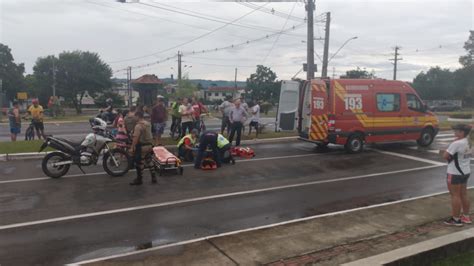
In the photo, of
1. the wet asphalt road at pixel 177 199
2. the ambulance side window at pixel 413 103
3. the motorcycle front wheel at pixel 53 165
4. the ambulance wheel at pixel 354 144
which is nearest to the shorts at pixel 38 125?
the wet asphalt road at pixel 177 199

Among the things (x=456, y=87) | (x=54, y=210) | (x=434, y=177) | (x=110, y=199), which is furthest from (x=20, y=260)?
(x=456, y=87)

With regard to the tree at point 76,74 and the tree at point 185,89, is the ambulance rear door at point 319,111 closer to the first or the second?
the tree at point 76,74

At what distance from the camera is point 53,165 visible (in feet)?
30.0

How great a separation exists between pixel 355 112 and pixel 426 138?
3733mm

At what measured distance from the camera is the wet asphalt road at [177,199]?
18.0 feet

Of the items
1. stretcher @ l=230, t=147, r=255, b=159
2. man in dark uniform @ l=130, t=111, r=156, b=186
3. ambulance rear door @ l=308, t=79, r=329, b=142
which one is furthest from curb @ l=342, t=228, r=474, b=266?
ambulance rear door @ l=308, t=79, r=329, b=142

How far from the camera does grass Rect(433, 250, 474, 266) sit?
4.71m

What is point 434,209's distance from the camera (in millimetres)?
6902

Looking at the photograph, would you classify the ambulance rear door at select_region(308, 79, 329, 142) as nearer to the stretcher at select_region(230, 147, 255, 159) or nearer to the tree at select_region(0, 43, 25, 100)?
the stretcher at select_region(230, 147, 255, 159)

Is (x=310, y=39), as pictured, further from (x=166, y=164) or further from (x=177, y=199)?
(x=177, y=199)

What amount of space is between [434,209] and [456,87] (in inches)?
3113

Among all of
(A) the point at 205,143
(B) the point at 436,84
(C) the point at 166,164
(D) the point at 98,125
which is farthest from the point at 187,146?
(B) the point at 436,84

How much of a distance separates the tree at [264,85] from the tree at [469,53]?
3779 centimetres

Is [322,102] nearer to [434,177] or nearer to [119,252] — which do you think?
[434,177]
